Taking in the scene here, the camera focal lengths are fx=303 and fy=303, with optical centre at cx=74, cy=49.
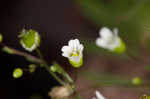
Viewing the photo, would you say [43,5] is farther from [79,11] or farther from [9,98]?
[9,98]

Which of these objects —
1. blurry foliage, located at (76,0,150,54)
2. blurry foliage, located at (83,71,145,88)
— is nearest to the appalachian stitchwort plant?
blurry foliage, located at (83,71,145,88)

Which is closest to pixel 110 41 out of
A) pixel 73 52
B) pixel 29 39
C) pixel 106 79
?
pixel 73 52

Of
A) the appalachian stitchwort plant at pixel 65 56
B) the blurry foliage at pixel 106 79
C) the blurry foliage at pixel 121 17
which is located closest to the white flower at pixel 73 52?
the appalachian stitchwort plant at pixel 65 56

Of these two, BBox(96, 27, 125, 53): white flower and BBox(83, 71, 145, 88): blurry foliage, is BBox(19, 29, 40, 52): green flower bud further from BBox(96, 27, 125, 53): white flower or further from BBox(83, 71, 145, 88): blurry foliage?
BBox(83, 71, 145, 88): blurry foliage

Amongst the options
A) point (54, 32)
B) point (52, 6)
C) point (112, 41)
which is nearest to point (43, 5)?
point (52, 6)

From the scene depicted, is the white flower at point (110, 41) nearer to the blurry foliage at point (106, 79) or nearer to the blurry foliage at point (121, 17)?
the blurry foliage at point (106, 79)
